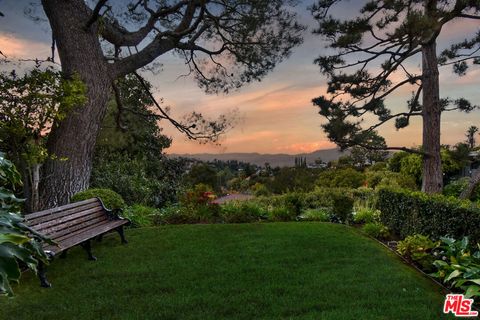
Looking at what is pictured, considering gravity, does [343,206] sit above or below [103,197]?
below

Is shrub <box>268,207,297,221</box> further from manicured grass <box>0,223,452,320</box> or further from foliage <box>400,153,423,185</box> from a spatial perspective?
foliage <box>400,153,423,185</box>

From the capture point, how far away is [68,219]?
657 cm

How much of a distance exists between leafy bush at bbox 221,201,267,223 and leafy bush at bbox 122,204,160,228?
1.88m

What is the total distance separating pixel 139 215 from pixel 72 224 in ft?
13.4

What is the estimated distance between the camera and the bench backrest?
577 centimetres

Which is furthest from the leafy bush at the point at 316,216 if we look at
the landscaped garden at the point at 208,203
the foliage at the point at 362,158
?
the foliage at the point at 362,158

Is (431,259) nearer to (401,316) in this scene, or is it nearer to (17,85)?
(401,316)

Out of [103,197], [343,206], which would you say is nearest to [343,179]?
[343,206]

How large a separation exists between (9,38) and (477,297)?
12.1 meters

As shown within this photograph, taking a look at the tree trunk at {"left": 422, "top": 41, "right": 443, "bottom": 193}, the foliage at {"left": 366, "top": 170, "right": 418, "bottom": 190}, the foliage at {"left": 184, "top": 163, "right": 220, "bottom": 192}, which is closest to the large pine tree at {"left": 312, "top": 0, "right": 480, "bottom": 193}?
the tree trunk at {"left": 422, "top": 41, "right": 443, "bottom": 193}

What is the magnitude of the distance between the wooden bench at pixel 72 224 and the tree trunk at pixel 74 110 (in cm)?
223

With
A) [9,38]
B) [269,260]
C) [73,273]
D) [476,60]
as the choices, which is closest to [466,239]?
[269,260]

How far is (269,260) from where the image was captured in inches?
255

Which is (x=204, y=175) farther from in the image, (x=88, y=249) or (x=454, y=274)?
(x=454, y=274)
